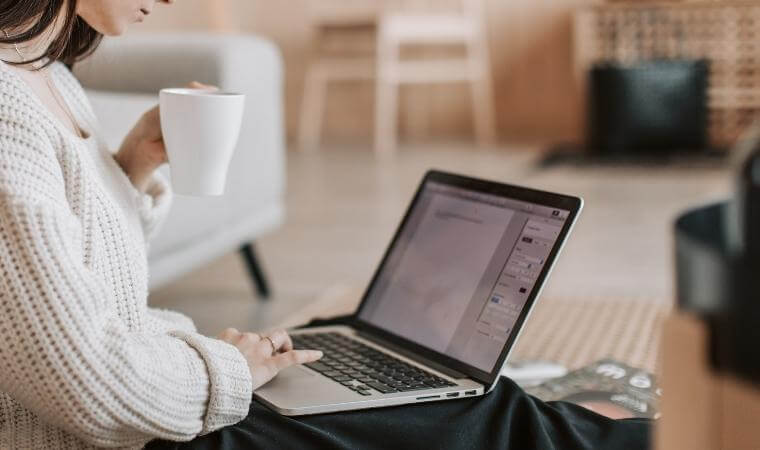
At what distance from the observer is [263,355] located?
0.84m

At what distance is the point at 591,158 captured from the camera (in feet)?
12.3

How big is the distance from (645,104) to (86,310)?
11.0 ft

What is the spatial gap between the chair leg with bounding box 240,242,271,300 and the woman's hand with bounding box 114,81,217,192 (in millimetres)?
→ 1079

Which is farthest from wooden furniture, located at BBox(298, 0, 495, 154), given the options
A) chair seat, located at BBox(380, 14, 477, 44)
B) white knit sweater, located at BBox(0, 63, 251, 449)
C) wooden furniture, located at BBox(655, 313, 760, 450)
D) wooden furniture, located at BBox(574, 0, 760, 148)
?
wooden furniture, located at BBox(655, 313, 760, 450)

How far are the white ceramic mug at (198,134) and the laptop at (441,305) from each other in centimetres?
18

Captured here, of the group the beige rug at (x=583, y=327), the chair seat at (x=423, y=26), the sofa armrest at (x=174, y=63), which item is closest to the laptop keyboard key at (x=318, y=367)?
the beige rug at (x=583, y=327)

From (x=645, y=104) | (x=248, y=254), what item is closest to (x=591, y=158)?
(x=645, y=104)

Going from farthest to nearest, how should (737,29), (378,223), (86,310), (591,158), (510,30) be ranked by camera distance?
1. (510,30)
2. (737,29)
3. (591,158)
4. (378,223)
5. (86,310)

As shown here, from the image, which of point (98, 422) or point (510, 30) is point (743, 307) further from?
point (510, 30)

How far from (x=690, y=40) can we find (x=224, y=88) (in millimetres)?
2642

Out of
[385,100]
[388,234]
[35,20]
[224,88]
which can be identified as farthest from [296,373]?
[385,100]

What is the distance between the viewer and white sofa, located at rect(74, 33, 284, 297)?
72.7 inches

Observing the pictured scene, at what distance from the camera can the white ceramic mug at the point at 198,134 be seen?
2.89 ft

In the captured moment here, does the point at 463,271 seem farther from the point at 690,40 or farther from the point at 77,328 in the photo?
the point at 690,40
